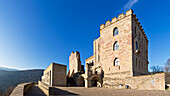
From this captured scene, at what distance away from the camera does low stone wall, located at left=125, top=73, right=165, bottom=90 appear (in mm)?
11695

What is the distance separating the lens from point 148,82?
42.2 ft

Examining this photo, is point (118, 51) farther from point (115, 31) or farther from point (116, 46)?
point (115, 31)

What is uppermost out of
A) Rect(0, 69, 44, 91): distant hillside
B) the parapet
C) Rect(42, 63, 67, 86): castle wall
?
the parapet

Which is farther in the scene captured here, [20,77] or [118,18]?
[20,77]

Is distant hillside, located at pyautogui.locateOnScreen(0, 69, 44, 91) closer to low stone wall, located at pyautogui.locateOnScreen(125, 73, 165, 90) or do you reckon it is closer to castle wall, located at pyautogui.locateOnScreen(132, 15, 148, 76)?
castle wall, located at pyautogui.locateOnScreen(132, 15, 148, 76)

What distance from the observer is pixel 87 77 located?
1934 cm

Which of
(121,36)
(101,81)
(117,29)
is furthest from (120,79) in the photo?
(117,29)

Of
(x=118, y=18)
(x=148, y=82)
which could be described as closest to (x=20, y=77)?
(x=118, y=18)

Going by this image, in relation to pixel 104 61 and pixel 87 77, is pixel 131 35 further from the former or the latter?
pixel 87 77

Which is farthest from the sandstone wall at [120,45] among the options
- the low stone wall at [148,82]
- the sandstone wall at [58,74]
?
the sandstone wall at [58,74]

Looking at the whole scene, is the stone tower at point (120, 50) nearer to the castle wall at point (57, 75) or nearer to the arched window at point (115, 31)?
the arched window at point (115, 31)

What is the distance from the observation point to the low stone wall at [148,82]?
11.7m

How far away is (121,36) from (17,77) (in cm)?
7243

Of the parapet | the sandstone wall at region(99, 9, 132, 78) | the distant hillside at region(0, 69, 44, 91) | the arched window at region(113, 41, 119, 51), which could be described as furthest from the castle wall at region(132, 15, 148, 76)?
the distant hillside at region(0, 69, 44, 91)
